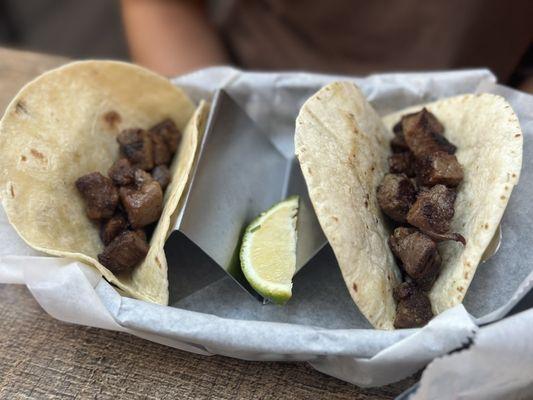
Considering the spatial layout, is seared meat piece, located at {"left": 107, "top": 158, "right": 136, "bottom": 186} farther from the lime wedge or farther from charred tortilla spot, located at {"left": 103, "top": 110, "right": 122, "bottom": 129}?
the lime wedge

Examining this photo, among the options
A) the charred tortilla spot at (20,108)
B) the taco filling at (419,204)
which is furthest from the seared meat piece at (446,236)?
the charred tortilla spot at (20,108)

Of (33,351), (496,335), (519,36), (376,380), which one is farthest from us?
(519,36)

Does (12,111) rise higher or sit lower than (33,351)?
higher

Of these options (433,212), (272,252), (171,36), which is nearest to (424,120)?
(433,212)

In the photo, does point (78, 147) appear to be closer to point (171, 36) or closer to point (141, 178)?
point (141, 178)

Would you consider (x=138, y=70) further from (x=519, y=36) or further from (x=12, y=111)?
(x=519, y=36)

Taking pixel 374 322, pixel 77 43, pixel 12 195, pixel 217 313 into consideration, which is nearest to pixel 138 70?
pixel 12 195

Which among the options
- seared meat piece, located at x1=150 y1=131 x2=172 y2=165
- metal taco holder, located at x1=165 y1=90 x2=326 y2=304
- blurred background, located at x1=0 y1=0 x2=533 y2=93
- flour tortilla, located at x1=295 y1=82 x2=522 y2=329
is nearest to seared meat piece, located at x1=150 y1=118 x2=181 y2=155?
seared meat piece, located at x1=150 y1=131 x2=172 y2=165

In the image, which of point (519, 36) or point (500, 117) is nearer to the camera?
point (500, 117)
